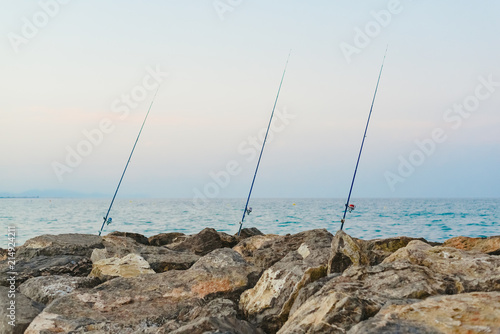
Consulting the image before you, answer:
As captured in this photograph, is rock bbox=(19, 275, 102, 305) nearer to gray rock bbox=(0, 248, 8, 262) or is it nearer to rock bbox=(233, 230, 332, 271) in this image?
rock bbox=(233, 230, 332, 271)

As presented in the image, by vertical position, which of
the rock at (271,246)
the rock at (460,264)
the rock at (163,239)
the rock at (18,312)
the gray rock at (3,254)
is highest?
the rock at (460,264)

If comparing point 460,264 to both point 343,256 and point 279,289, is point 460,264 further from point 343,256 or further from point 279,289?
point 279,289

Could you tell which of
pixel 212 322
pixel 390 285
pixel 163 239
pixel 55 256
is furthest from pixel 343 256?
pixel 163 239

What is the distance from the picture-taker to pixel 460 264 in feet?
15.2

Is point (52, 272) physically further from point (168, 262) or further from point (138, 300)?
point (138, 300)

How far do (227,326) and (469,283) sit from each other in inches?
82.5

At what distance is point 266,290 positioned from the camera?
5.05 meters

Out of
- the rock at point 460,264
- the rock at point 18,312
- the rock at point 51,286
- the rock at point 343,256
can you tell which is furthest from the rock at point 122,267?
the rock at point 460,264

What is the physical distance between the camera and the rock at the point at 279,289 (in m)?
4.72

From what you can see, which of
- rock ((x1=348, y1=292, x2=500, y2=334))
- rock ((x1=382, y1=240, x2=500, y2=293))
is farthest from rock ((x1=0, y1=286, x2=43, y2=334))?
rock ((x1=382, y1=240, x2=500, y2=293))

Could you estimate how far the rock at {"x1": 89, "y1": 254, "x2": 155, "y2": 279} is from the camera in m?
6.04

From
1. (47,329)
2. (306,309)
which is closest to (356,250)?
(306,309)

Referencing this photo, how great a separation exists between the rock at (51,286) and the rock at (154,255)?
90 centimetres

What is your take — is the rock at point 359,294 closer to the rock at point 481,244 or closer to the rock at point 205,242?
the rock at point 481,244
